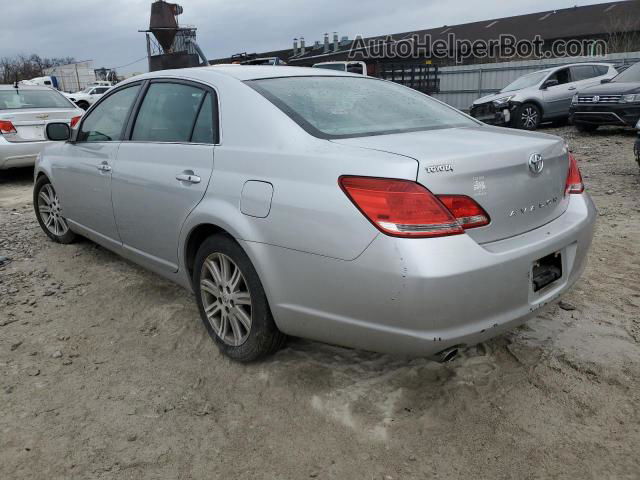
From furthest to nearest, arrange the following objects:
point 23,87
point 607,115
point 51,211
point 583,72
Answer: point 583,72
point 607,115
point 23,87
point 51,211

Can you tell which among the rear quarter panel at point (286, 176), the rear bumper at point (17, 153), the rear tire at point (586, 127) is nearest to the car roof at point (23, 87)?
the rear bumper at point (17, 153)

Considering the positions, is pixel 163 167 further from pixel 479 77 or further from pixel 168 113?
pixel 479 77

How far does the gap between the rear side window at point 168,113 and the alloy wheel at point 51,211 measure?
1.66 meters

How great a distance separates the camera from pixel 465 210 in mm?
2135

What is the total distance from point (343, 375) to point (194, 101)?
1730mm

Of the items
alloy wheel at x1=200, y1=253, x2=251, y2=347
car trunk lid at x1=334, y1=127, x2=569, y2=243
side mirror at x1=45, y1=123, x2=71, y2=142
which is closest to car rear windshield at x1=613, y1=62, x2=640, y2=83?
car trunk lid at x1=334, y1=127, x2=569, y2=243

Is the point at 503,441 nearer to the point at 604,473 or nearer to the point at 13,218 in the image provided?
the point at 604,473

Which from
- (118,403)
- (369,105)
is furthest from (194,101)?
(118,403)

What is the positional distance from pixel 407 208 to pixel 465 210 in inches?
10.1

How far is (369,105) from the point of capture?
9.55 feet

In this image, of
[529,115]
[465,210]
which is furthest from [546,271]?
[529,115]

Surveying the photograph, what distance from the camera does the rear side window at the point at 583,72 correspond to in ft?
44.1

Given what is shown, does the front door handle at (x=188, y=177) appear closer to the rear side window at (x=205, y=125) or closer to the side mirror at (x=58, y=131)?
the rear side window at (x=205, y=125)

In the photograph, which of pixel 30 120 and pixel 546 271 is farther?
pixel 30 120
